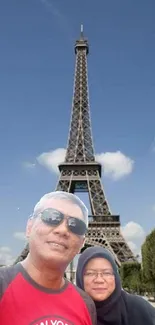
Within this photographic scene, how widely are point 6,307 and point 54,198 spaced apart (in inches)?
23.7

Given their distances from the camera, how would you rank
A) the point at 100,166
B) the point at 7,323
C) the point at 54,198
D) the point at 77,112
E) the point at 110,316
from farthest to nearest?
the point at 77,112
the point at 100,166
the point at 110,316
the point at 54,198
the point at 7,323

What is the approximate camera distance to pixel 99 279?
2.73 meters

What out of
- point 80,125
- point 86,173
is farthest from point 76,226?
point 80,125

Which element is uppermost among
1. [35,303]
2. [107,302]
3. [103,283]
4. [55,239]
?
[55,239]

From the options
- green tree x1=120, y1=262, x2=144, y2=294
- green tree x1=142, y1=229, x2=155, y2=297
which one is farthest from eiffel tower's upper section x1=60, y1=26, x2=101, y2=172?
green tree x1=142, y1=229, x2=155, y2=297

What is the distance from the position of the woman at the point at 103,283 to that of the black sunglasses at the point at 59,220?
14.5 inches

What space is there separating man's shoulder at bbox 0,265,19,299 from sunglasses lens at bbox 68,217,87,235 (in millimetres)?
340

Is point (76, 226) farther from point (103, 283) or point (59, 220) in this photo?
point (103, 283)

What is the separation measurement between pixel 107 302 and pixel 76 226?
0.63 m

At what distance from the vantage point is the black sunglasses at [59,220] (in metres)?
2.35

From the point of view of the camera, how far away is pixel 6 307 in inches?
84.0

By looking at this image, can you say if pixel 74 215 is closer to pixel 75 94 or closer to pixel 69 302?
pixel 69 302

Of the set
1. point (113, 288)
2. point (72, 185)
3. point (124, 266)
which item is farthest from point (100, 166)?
point (113, 288)

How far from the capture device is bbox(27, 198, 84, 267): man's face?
2311 millimetres
